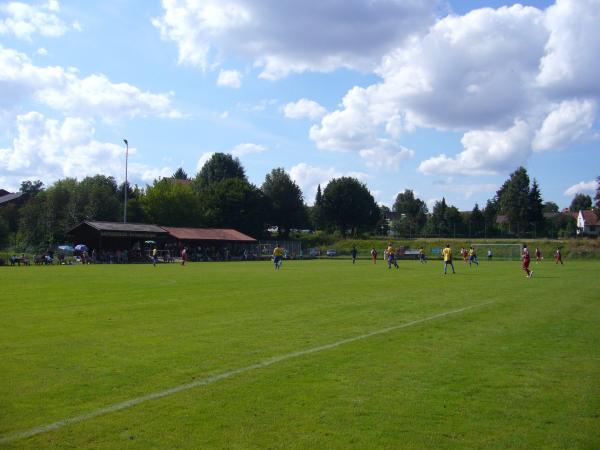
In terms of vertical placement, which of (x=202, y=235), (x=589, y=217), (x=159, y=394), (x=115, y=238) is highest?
(x=589, y=217)

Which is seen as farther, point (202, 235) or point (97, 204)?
point (97, 204)

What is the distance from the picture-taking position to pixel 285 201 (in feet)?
371

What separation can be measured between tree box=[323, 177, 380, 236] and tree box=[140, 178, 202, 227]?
32.4 m

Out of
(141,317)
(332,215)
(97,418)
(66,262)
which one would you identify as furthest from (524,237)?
(97,418)

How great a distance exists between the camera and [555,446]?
550cm

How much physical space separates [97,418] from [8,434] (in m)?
0.87

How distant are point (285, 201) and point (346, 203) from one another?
1271 cm

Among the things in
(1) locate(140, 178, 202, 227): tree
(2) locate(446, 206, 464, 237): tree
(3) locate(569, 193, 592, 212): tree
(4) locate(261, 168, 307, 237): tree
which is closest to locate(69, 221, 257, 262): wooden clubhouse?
(1) locate(140, 178, 202, 227): tree

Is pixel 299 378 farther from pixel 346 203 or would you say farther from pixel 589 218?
pixel 589 218

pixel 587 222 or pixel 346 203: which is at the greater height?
pixel 346 203

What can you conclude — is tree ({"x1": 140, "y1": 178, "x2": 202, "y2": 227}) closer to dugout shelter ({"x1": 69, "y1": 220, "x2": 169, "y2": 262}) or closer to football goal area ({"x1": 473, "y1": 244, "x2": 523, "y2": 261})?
dugout shelter ({"x1": 69, "y1": 220, "x2": 169, "y2": 262})

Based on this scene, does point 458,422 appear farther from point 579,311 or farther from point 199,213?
point 199,213

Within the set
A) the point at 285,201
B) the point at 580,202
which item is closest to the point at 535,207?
the point at 285,201

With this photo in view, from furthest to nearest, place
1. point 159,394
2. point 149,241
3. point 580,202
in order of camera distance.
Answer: point 580,202 < point 149,241 < point 159,394
